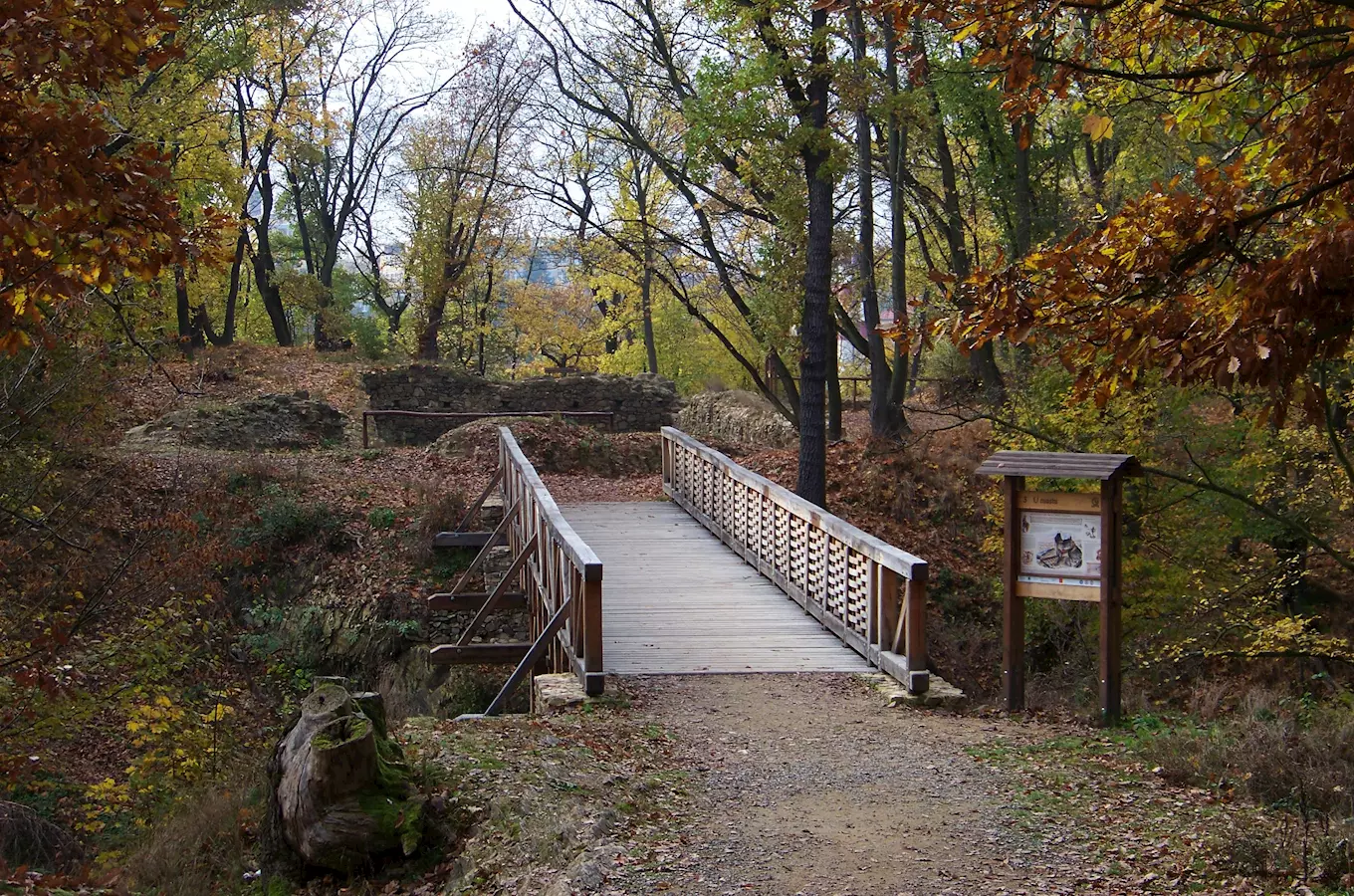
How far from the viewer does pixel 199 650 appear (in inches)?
536

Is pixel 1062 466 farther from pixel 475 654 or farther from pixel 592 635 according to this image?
pixel 475 654

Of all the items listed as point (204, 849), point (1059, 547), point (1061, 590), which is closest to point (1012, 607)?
point (1061, 590)

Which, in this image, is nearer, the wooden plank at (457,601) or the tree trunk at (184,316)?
the wooden plank at (457,601)

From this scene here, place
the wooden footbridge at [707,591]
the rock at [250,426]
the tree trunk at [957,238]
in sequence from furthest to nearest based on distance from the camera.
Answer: the rock at [250,426]
the tree trunk at [957,238]
the wooden footbridge at [707,591]

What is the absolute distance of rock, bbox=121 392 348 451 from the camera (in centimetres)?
2056

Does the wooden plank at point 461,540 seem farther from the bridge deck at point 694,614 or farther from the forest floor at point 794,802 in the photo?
the forest floor at point 794,802

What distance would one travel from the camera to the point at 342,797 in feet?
20.1

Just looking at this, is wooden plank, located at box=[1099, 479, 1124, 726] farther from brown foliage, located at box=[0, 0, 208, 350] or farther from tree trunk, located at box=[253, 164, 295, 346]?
tree trunk, located at box=[253, 164, 295, 346]

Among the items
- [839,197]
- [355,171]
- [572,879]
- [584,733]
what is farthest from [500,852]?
[355,171]

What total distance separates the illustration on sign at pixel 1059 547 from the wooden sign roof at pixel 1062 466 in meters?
0.31

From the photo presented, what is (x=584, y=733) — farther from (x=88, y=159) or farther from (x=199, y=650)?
(x=199, y=650)

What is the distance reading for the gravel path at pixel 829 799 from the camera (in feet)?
16.9

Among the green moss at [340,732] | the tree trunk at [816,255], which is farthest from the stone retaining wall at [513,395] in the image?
the green moss at [340,732]

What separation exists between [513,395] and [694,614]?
1669cm
